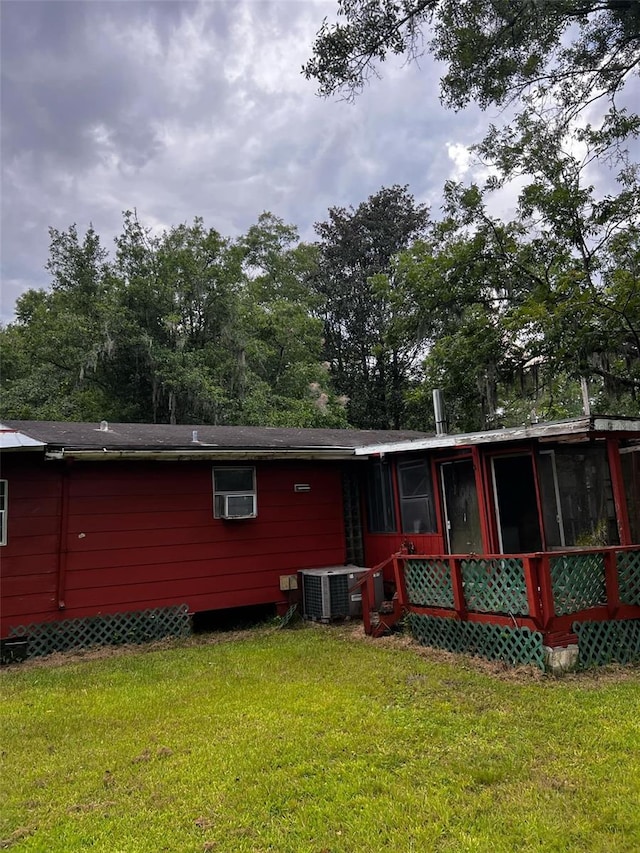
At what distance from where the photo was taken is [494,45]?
8352 mm

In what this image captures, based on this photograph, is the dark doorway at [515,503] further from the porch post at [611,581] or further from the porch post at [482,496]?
the porch post at [611,581]

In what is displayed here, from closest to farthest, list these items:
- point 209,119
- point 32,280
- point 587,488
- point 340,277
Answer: point 587,488 → point 209,119 → point 32,280 → point 340,277

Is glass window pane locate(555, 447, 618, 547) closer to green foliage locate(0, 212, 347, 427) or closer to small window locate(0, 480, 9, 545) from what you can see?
small window locate(0, 480, 9, 545)

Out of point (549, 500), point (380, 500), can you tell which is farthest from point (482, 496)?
point (380, 500)

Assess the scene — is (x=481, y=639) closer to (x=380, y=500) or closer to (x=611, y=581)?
(x=611, y=581)

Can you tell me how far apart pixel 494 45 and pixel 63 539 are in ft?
29.1

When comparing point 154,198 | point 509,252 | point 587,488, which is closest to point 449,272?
point 509,252

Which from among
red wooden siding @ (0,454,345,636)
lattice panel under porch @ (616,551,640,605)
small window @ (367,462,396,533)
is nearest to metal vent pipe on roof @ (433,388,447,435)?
small window @ (367,462,396,533)

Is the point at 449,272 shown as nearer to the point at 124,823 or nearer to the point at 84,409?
the point at 124,823

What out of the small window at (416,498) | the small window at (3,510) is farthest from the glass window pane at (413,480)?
the small window at (3,510)

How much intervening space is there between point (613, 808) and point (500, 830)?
62 cm

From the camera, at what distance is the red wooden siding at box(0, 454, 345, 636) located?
23.3 feet

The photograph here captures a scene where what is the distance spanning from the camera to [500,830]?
107 inches

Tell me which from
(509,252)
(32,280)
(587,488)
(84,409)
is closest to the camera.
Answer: (587,488)
